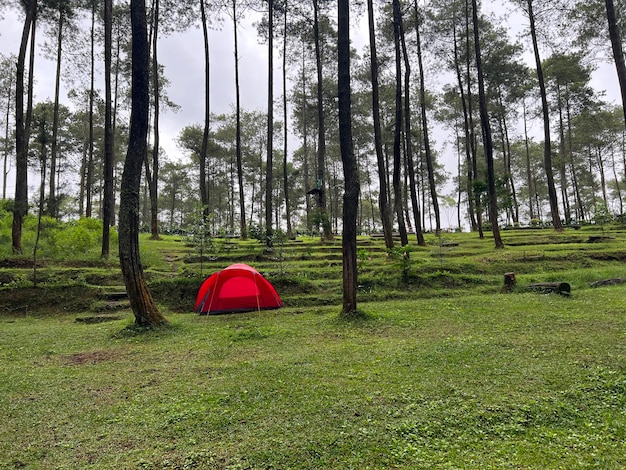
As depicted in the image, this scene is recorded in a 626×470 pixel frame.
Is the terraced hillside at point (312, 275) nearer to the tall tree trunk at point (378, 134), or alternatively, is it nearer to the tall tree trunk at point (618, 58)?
the tall tree trunk at point (378, 134)

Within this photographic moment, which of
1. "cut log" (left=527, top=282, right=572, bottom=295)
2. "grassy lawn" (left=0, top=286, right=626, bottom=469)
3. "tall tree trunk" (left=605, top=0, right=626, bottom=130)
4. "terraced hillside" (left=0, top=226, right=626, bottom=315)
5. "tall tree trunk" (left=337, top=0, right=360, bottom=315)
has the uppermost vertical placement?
"tall tree trunk" (left=605, top=0, right=626, bottom=130)

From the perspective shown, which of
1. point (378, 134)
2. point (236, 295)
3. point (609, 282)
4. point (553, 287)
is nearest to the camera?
point (553, 287)

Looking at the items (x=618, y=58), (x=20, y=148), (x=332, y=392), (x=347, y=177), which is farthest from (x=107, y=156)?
(x=618, y=58)

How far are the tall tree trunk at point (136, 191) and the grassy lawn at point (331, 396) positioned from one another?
1.82 ft

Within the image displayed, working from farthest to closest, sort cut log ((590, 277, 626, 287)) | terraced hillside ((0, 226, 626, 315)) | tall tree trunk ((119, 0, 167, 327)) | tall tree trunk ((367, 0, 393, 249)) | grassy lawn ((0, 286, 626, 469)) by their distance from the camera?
tall tree trunk ((367, 0, 393, 249)), terraced hillside ((0, 226, 626, 315)), cut log ((590, 277, 626, 287)), tall tree trunk ((119, 0, 167, 327)), grassy lawn ((0, 286, 626, 469))

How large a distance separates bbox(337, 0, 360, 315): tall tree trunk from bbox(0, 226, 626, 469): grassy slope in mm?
745

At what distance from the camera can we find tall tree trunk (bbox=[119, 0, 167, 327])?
6688mm

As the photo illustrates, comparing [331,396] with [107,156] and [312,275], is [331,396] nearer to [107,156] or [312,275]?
[312,275]

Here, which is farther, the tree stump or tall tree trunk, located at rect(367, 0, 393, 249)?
tall tree trunk, located at rect(367, 0, 393, 249)

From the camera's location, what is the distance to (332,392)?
3592 millimetres

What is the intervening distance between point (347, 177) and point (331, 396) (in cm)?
460

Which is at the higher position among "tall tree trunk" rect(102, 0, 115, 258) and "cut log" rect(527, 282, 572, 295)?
"tall tree trunk" rect(102, 0, 115, 258)

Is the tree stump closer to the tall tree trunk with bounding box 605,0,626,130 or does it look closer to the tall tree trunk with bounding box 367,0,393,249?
Result: the tall tree trunk with bounding box 367,0,393,249

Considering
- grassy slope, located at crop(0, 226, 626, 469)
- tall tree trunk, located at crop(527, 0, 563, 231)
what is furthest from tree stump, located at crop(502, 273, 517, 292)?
tall tree trunk, located at crop(527, 0, 563, 231)
